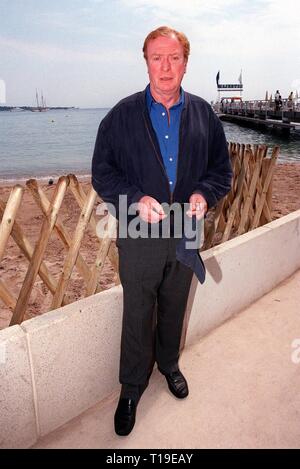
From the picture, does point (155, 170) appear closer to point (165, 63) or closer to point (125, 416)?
point (165, 63)

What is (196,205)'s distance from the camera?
1.94 metres

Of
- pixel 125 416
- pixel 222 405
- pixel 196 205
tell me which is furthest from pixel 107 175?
pixel 222 405

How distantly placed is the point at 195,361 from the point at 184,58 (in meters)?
2.15

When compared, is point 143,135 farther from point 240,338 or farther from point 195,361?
point 240,338

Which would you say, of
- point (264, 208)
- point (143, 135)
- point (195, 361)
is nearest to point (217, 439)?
point (195, 361)

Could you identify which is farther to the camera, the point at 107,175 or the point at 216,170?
the point at 216,170

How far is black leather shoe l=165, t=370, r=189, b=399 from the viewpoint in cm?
237

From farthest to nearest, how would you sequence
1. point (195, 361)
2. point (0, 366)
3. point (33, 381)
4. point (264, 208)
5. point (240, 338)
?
point (264, 208), point (240, 338), point (195, 361), point (33, 381), point (0, 366)

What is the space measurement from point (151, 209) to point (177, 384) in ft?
4.34

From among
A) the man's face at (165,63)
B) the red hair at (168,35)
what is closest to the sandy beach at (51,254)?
the man's face at (165,63)

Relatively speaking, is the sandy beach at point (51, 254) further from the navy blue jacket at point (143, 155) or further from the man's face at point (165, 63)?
the man's face at point (165, 63)

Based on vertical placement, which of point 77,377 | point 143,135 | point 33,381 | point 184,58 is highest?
point 184,58

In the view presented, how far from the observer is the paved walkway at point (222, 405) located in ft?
6.78

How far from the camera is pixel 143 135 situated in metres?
1.85
